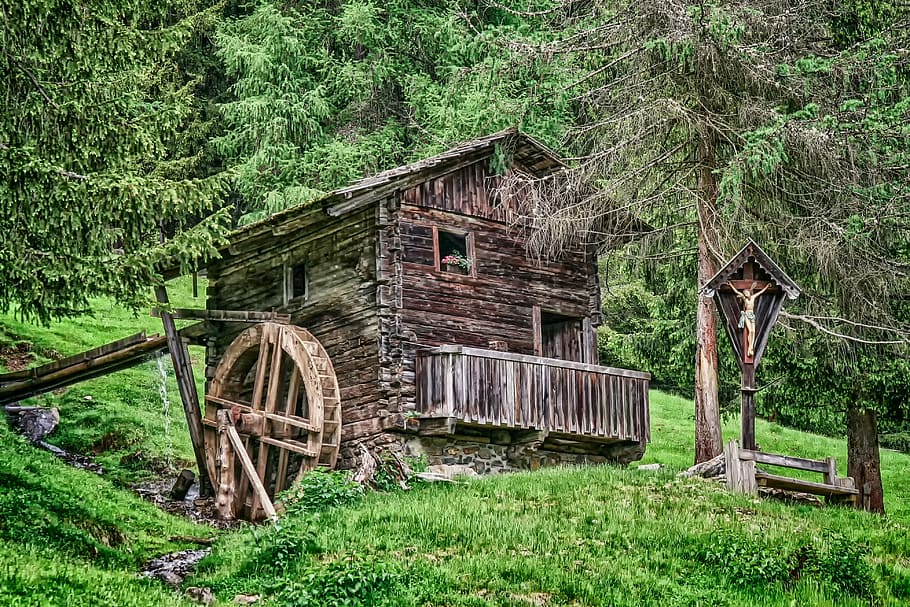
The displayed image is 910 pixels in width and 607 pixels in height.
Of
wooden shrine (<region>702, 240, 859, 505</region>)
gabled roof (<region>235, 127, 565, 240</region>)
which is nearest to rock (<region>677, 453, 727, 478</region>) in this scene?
wooden shrine (<region>702, 240, 859, 505</region>)

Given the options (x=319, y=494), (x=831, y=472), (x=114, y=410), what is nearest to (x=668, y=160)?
(x=831, y=472)

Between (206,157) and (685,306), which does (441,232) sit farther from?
(206,157)

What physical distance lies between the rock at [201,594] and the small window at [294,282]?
9.83 metres

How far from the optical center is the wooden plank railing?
62.8 ft

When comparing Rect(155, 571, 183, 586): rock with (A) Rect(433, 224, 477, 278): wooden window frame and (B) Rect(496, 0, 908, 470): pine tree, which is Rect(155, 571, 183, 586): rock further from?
(B) Rect(496, 0, 908, 470): pine tree

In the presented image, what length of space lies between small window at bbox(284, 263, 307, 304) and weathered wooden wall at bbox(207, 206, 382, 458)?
13 centimetres

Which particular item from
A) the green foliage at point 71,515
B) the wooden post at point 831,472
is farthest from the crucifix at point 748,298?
the green foliage at point 71,515

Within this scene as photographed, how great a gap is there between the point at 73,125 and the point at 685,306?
42.4 ft

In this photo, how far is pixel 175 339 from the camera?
21.7 m

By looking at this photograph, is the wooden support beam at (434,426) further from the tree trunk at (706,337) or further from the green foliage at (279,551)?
the green foliage at (279,551)

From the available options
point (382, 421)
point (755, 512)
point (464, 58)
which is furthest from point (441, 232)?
point (464, 58)

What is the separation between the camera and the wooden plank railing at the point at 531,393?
19156 millimetres

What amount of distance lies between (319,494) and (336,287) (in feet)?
18.8

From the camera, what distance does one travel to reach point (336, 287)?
68.7ft
